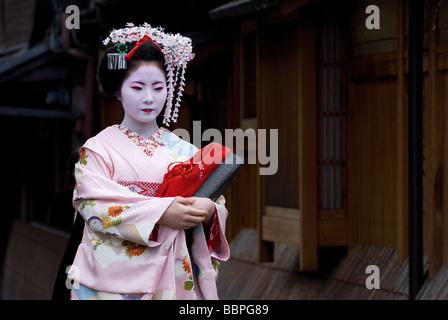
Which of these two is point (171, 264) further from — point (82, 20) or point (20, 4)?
point (20, 4)

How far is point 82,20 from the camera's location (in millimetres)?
8828

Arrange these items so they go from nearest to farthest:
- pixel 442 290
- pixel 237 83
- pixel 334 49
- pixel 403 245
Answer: pixel 442 290, pixel 403 245, pixel 334 49, pixel 237 83

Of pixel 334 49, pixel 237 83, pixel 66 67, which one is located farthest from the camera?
pixel 66 67

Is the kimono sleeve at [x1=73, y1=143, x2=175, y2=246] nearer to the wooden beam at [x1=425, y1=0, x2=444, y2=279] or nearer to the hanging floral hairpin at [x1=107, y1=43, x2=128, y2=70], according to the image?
the hanging floral hairpin at [x1=107, y1=43, x2=128, y2=70]

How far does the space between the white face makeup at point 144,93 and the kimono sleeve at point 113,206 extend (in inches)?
10.9

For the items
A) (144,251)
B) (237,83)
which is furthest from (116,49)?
(237,83)

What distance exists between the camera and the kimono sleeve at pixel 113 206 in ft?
11.1

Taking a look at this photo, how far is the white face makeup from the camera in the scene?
11.6 feet

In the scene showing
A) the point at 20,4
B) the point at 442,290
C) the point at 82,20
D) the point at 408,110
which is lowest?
the point at 442,290

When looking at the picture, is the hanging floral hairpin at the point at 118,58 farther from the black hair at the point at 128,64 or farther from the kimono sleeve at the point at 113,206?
the kimono sleeve at the point at 113,206

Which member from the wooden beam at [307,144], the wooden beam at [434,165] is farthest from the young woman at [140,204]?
the wooden beam at [307,144]

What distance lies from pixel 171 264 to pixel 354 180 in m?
4.13

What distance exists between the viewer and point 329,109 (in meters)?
7.16

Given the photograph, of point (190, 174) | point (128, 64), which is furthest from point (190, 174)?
point (128, 64)
